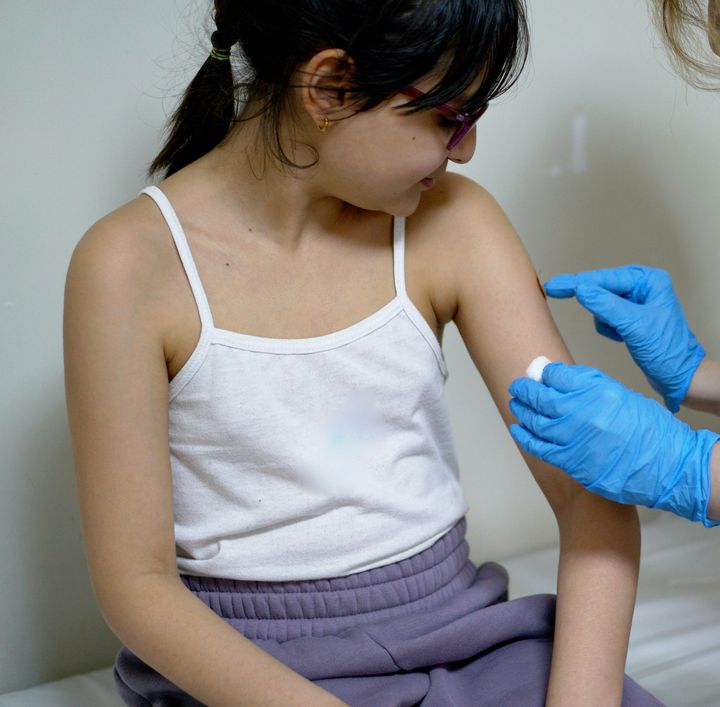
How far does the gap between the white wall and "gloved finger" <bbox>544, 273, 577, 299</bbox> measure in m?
0.52

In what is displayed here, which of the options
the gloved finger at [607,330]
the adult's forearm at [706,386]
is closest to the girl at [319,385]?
the gloved finger at [607,330]

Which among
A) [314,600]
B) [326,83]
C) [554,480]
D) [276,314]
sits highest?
[326,83]

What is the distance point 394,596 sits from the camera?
1.17 metres

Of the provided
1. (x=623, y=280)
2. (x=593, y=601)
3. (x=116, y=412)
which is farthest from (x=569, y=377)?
(x=116, y=412)

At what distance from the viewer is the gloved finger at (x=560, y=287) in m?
1.25

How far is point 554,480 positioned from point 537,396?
0.16 m

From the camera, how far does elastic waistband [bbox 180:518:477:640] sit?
1147 millimetres

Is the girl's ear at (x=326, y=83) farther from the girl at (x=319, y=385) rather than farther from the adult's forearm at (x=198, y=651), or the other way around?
the adult's forearm at (x=198, y=651)

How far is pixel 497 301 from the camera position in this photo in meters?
1.17

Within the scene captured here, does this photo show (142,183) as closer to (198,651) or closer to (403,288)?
(403,288)

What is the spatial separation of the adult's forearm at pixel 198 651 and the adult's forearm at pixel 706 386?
758 mm

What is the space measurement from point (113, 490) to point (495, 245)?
527mm

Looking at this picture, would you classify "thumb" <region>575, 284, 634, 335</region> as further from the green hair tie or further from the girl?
the green hair tie

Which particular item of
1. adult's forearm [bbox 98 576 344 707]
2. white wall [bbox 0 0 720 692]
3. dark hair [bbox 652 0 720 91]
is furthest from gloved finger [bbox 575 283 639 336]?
adult's forearm [bbox 98 576 344 707]
